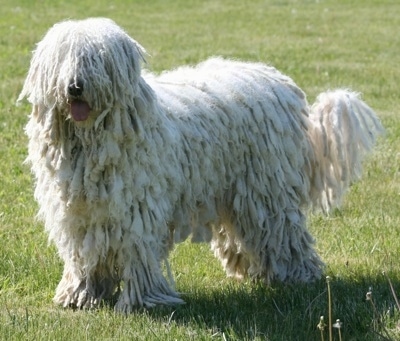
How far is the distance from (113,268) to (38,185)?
0.66m

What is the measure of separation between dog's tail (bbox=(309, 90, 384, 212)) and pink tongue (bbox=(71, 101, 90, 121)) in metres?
1.94

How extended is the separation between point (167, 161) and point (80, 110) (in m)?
0.66

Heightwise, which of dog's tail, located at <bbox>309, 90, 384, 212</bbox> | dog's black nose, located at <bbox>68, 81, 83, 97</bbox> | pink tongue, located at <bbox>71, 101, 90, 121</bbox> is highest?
dog's black nose, located at <bbox>68, 81, 83, 97</bbox>

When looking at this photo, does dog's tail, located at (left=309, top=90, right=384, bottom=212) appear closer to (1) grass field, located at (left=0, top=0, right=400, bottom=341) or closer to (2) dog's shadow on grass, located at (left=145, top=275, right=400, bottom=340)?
(1) grass field, located at (left=0, top=0, right=400, bottom=341)

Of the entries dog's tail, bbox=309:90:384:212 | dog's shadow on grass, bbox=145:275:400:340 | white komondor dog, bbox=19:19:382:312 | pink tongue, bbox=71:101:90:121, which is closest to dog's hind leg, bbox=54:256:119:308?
white komondor dog, bbox=19:19:382:312

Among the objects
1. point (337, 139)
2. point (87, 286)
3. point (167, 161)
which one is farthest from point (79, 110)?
point (337, 139)

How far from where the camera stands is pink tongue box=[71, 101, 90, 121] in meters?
5.71

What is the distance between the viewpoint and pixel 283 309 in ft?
19.8

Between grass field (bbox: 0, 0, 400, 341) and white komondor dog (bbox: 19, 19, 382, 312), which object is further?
white komondor dog (bbox: 19, 19, 382, 312)

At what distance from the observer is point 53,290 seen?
21.5 feet

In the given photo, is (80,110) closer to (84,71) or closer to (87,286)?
(84,71)

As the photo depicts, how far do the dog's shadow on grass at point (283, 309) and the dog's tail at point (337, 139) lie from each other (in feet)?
2.51

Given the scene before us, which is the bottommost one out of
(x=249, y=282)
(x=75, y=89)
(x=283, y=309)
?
(x=249, y=282)

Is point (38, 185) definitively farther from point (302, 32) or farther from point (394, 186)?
point (302, 32)
